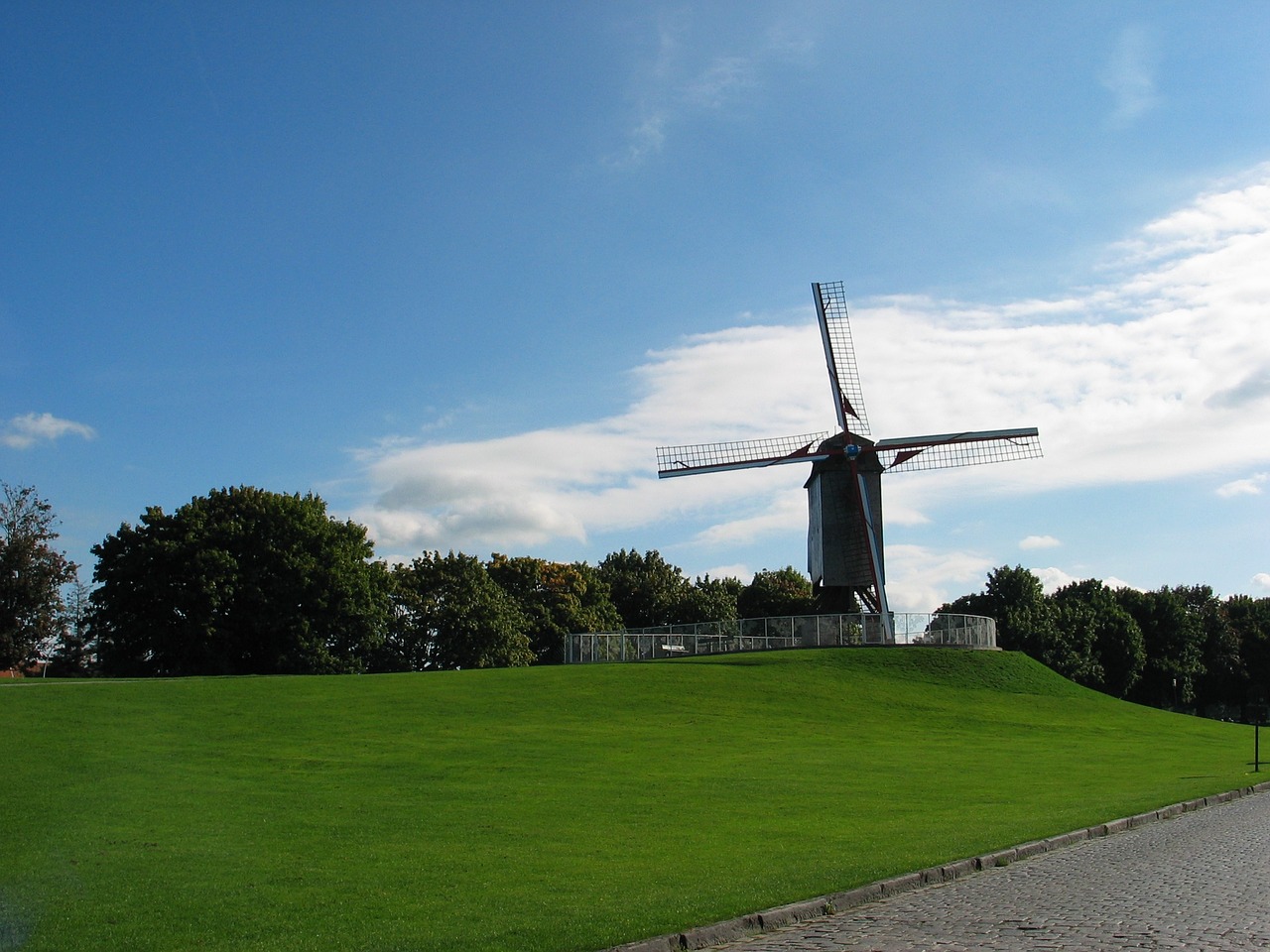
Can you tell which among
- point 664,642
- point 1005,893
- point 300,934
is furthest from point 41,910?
point 664,642

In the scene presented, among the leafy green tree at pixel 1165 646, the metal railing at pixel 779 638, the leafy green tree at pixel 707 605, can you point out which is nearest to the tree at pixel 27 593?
the metal railing at pixel 779 638

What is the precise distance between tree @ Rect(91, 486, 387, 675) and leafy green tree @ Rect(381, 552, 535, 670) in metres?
11.1

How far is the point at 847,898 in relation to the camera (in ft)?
35.9

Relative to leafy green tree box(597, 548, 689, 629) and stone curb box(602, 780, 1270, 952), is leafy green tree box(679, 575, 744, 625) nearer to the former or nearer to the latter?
leafy green tree box(597, 548, 689, 629)

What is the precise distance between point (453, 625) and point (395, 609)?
5.05 meters

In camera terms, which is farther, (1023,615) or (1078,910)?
(1023,615)

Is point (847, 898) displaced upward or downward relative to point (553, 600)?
downward

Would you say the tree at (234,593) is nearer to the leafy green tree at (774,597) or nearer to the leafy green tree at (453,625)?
the leafy green tree at (453,625)

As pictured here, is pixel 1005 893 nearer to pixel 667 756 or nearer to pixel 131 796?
pixel 131 796

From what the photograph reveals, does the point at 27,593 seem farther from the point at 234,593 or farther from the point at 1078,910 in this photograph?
the point at 1078,910

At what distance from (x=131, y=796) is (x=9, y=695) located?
49.0 ft

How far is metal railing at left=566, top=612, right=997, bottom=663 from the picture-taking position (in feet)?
181

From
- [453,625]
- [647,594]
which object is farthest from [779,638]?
[647,594]

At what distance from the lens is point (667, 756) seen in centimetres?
2727
